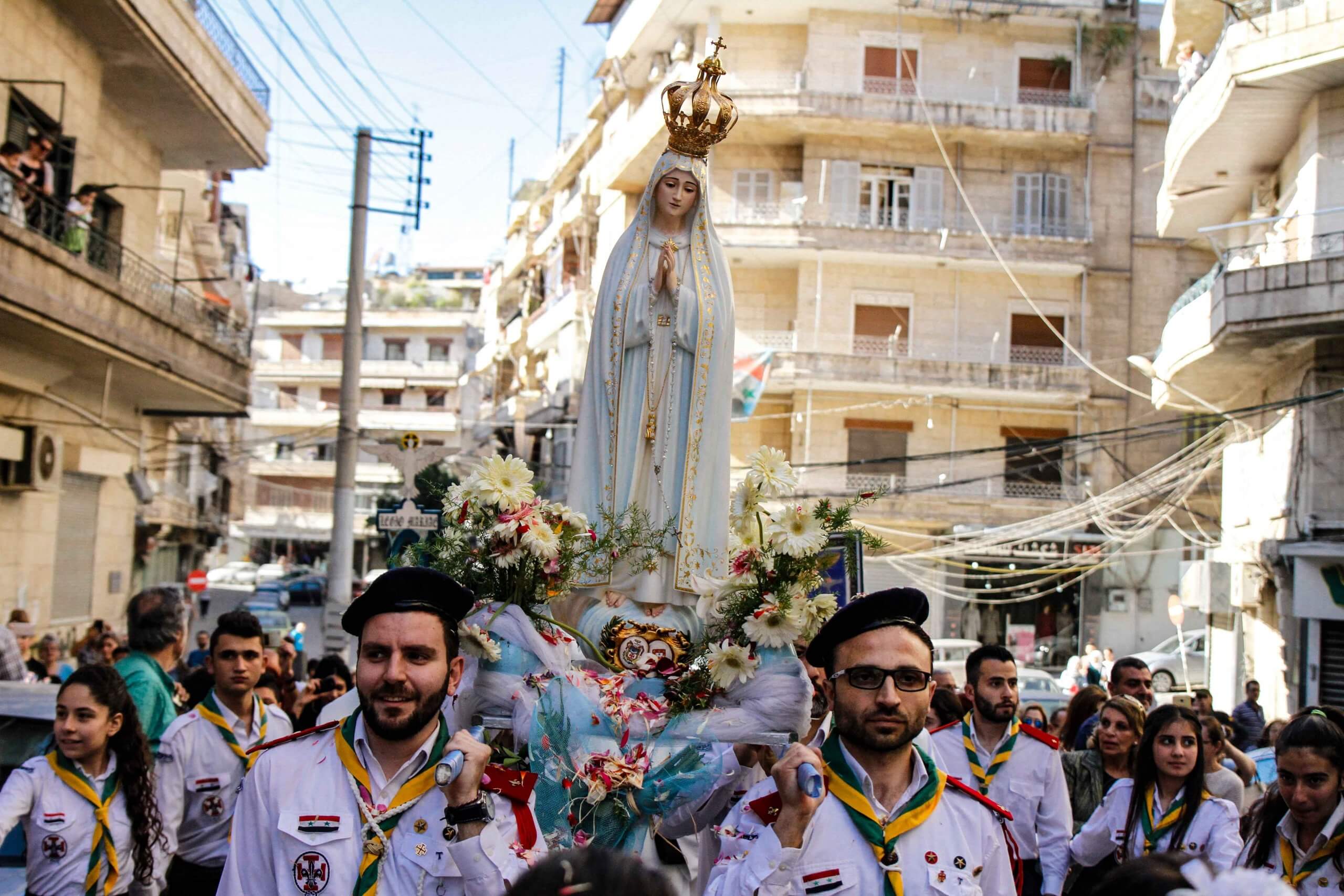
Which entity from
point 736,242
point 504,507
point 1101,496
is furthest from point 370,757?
point 736,242

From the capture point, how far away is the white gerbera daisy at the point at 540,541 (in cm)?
605

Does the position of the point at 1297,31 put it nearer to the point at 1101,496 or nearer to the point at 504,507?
the point at 1101,496

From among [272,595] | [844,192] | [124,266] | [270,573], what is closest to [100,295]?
[124,266]

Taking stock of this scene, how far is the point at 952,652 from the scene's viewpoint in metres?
28.3

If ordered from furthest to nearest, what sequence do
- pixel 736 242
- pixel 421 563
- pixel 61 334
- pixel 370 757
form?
1. pixel 736 242
2. pixel 61 334
3. pixel 421 563
4. pixel 370 757

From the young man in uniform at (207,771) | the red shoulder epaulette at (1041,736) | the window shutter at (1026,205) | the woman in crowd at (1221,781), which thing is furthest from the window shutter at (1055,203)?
the young man in uniform at (207,771)

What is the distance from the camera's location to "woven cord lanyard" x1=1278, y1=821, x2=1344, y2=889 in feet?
16.9

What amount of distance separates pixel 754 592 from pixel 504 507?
1175 millimetres

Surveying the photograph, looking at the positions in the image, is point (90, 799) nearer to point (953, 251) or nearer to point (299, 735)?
point (299, 735)

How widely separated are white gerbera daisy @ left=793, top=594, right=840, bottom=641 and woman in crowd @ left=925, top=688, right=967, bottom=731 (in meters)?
2.65

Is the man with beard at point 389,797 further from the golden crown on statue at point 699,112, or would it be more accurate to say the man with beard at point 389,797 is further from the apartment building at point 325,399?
the apartment building at point 325,399

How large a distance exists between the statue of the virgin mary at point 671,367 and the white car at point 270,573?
47479 millimetres

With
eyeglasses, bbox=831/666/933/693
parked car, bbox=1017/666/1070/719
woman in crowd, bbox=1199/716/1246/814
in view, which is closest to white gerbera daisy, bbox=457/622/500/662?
eyeglasses, bbox=831/666/933/693

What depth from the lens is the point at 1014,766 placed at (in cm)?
686
